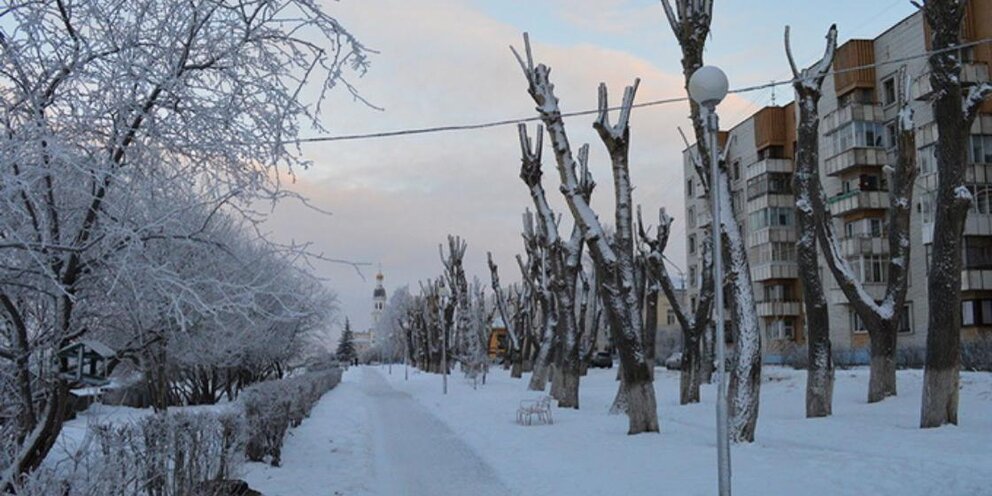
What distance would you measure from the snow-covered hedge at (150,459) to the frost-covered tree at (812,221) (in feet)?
39.1

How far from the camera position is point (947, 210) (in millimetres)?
15070

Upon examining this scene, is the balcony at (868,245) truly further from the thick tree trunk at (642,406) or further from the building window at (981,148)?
the thick tree trunk at (642,406)

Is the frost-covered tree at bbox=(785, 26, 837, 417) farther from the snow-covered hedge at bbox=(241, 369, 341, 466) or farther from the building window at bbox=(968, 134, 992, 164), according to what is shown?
the building window at bbox=(968, 134, 992, 164)

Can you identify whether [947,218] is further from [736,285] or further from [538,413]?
[538,413]

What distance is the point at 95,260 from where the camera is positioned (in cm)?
603

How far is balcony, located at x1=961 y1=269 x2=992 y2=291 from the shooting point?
35.5 m

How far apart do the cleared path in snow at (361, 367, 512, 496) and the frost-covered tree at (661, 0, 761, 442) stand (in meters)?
4.30

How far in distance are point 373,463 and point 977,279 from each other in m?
30.3

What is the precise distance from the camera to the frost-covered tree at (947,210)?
14.8m

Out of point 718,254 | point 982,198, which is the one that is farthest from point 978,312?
point 718,254

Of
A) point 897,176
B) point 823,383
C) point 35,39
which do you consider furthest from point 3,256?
point 897,176

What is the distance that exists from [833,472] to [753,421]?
327cm

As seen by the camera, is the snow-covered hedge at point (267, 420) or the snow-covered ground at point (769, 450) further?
the snow-covered hedge at point (267, 420)

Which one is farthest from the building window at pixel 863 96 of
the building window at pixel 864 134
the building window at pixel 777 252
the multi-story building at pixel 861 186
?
the building window at pixel 777 252
